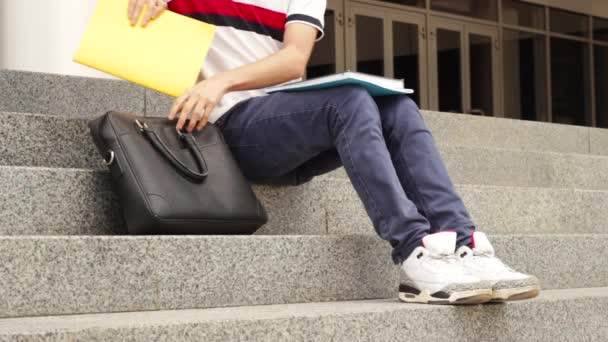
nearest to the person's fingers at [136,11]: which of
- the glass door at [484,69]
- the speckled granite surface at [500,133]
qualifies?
the speckled granite surface at [500,133]

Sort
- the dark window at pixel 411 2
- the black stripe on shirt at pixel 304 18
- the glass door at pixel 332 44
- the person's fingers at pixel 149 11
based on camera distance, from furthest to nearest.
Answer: the dark window at pixel 411 2
the glass door at pixel 332 44
the black stripe on shirt at pixel 304 18
the person's fingers at pixel 149 11

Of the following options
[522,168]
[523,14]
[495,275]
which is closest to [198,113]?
[495,275]

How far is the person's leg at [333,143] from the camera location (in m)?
2.86

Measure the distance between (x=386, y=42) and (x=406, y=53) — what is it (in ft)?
1.54

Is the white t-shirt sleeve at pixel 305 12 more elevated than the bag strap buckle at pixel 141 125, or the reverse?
the white t-shirt sleeve at pixel 305 12

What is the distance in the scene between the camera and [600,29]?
14695 millimetres

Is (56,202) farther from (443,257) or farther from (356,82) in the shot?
(443,257)

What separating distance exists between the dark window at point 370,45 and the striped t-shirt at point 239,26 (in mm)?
7466

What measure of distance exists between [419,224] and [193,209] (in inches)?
25.6

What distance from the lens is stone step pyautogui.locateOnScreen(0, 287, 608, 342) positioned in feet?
7.42

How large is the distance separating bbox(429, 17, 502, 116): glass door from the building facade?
0.01 metres

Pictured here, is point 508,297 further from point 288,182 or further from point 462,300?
point 288,182

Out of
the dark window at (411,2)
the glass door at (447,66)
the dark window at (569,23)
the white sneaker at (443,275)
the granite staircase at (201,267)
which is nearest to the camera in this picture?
the granite staircase at (201,267)

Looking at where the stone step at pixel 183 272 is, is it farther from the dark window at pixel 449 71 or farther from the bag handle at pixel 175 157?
the dark window at pixel 449 71
